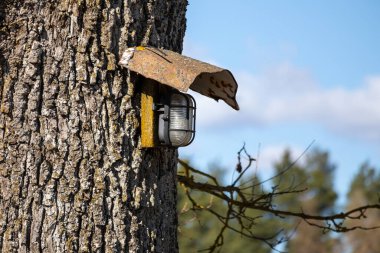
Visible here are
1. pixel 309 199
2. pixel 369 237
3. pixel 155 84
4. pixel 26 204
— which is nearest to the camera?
pixel 26 204

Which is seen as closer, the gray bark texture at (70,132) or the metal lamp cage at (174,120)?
the gray bark texture at (70,132)

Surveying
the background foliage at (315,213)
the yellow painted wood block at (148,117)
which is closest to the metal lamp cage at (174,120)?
the yellow painted wood block at (148,117)

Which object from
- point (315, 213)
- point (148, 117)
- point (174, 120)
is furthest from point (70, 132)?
point (315, 213)

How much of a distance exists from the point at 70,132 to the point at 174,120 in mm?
436

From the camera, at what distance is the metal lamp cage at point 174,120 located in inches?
134

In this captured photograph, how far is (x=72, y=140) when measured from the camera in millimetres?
3250

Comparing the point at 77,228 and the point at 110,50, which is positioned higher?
the point at 110,50

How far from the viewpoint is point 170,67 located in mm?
3312

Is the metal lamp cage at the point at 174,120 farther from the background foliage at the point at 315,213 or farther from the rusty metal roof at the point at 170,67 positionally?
the background foliage at the point at 315,213

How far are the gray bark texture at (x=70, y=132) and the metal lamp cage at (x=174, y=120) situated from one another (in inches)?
3.9

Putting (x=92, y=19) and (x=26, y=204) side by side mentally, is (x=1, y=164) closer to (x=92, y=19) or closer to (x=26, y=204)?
(x=26, y=204)

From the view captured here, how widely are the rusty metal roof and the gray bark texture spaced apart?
69mm

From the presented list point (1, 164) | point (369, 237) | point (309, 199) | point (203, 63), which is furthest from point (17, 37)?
point (309, 199)

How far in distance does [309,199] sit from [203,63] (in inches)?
2049
